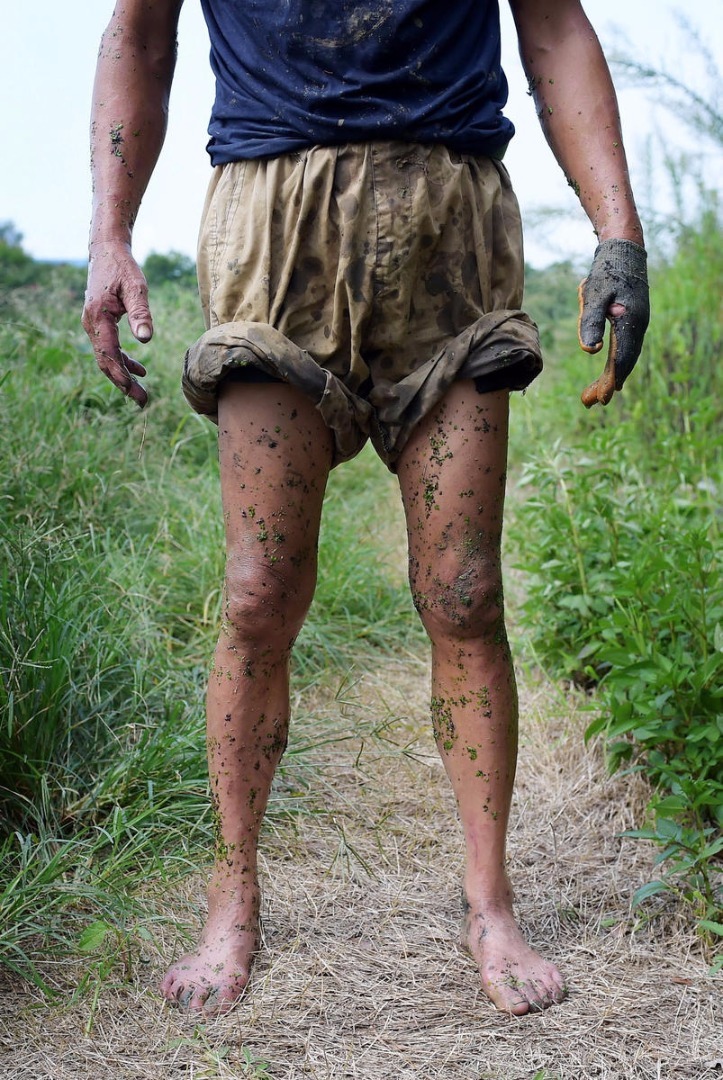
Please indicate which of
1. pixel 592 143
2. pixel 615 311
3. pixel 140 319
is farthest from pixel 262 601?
pixel 592 143

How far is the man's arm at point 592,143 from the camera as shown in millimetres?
1706

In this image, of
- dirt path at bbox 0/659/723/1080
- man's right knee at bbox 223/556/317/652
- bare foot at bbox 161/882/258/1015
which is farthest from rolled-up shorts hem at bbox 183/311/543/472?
dirt path at bbox 0/659/723/1080

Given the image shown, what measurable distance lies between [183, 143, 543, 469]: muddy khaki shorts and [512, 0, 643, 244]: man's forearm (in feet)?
0.47

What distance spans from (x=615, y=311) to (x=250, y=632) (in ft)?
2.68

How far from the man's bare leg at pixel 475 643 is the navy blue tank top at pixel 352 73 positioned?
1.48 ft

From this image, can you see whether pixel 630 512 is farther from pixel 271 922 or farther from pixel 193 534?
pixel 271 922

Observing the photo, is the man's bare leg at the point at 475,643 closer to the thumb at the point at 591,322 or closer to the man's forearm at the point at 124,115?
the thumb at the point at 591,322

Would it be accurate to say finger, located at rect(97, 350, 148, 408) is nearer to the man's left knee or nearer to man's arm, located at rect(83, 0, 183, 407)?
man's arm, located at rect(83, 0, 183, 407)

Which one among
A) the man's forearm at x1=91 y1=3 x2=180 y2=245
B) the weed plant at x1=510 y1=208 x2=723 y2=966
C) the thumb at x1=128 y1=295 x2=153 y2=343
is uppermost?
the man's forearm at x1=91 y1=3 x2=180 y2=245

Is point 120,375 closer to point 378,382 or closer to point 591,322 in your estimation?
point 378,382

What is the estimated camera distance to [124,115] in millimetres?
1847

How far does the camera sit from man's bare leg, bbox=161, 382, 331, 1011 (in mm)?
1765

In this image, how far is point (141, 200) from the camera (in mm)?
1894

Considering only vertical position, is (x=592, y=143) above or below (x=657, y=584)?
above
